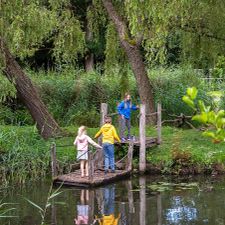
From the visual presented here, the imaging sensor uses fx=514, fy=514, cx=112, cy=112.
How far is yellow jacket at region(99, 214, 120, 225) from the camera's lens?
348 inches

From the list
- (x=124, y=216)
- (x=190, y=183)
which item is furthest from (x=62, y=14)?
(x=124, y=216)

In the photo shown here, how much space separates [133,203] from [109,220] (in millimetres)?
1361

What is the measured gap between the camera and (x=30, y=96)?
14.7m

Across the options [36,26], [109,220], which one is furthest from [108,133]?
[36,26]

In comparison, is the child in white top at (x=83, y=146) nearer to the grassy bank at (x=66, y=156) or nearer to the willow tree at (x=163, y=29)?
the grassy bank at (x=66, y=156)

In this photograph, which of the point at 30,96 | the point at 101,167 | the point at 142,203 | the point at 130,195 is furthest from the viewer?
the point at 30,96

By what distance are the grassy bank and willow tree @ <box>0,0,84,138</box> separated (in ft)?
2.20

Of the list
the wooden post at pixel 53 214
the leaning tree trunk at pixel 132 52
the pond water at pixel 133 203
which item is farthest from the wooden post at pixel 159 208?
the leaning tree trunk at pixel 132 52

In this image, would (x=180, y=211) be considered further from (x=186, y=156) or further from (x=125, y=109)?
(x=125, y=109)

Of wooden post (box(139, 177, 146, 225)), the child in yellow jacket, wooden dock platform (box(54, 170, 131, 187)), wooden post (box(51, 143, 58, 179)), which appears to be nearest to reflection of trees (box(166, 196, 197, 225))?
wooden post (box(139, 177, 146, 225))

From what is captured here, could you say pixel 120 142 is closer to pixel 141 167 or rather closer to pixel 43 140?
pixel 141 167

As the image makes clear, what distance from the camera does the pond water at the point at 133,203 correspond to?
29.8ft


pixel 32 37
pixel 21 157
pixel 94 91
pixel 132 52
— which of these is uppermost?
pixel 32 37

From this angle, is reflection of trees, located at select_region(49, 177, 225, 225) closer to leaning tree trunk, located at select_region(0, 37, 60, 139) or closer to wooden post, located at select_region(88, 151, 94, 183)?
wooden post, located at select_region(88, 151, 94, 183)
